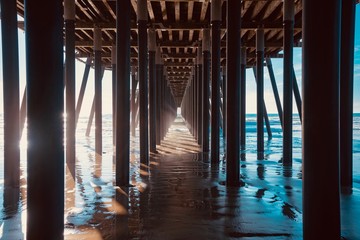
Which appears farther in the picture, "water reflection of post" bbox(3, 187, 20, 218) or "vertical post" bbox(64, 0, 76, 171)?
"vertical post" bbox(64, 0, 76, 171)

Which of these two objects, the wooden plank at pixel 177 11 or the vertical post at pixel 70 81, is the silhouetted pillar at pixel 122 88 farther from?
the wooden plank at pixel 177 11

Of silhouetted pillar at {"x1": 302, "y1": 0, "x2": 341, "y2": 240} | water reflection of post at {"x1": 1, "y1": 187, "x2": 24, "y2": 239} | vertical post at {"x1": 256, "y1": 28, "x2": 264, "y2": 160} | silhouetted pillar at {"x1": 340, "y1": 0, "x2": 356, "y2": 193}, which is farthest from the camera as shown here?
vertical post at {"x1": 256, "y1": 28, "x2": 264, "y2": 160}

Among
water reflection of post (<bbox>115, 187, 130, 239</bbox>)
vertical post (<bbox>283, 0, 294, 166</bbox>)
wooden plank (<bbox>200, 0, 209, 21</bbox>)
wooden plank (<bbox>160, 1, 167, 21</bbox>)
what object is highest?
wooden plank (<bbox>160, 1, 167, 21</bbox>)

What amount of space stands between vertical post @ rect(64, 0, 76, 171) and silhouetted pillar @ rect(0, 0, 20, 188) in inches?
108

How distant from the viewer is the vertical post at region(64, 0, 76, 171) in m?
9.14

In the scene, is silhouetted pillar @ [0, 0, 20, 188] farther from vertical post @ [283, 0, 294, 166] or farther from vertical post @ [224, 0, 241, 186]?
vertical post @ [283, 0, 294, 166]

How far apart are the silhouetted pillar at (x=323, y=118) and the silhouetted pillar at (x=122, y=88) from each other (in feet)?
14.3

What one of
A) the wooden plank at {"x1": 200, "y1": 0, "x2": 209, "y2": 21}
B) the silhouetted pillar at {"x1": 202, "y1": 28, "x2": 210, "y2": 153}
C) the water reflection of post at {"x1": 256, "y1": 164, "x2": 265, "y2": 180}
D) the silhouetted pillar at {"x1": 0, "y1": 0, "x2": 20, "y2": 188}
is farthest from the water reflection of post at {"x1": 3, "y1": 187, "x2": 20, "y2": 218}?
the wooden plank at {"x1": 200, "y1": 0, "x2": 209, "y2": 21}

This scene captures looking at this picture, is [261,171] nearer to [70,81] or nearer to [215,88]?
[215,88]

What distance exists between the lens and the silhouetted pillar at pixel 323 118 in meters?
2.84

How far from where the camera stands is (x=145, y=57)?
9836mm

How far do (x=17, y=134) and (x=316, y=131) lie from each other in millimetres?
5650

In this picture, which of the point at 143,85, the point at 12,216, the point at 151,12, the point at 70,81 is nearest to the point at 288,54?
the point at 143,85

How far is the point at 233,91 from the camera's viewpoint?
22.0 feet
